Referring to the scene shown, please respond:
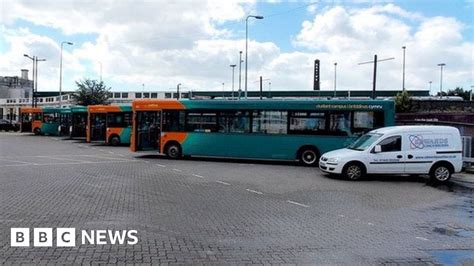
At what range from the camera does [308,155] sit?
19422 mm

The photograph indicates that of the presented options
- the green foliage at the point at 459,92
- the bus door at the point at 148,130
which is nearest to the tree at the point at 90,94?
the bus door at the point at 148,130

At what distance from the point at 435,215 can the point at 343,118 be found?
9923mm

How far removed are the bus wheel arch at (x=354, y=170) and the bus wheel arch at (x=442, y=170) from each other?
7.20ft

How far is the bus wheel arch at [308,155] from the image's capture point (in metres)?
19.3

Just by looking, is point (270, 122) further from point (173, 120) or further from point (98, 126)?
point (98, 126)

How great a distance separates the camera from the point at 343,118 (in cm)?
1923

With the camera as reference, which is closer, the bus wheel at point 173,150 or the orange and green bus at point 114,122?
the bus wheel at point 173,150

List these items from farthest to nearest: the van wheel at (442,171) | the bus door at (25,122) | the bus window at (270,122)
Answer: the bus door at (25,122) → the bus window at (270,122) → the van wheel at (442,171)

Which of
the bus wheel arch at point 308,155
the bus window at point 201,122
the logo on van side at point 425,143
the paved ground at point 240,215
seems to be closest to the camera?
the paved ground at point 240,215

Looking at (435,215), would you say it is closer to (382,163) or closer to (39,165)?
(382,163)

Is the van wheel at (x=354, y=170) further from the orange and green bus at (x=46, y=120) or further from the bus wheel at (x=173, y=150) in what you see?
the orange and green bus at (x=46, y=120)

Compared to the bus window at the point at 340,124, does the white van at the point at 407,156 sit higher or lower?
lower

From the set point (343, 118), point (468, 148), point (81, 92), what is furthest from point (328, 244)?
point (81, 92)

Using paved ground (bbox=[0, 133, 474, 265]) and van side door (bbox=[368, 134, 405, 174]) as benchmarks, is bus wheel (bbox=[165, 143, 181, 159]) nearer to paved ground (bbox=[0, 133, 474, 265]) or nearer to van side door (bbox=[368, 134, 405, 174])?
paved ground (bbox=[0, 133, 474, 265])
